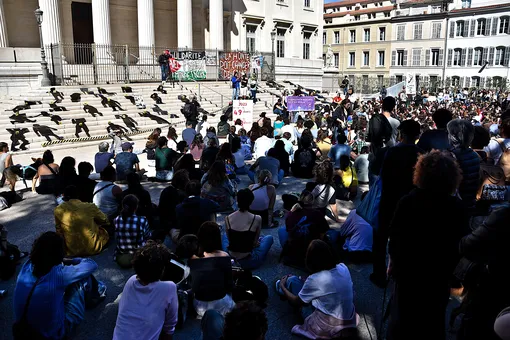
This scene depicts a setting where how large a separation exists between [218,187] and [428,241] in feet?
14.6

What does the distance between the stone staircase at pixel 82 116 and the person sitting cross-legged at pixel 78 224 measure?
1050 cm

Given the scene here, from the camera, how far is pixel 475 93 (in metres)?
37.1

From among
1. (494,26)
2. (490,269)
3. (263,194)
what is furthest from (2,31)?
(494,26)

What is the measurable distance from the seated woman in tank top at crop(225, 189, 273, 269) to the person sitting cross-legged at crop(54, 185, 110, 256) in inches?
77.5

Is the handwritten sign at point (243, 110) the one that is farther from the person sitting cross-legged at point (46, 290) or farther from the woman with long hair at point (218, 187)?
the person sitting cross-legged at point (46, 290)

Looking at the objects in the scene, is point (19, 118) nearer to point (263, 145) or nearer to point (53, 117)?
point (53, 117)

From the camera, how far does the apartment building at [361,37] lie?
60406mm

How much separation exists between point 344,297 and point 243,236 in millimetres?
1779

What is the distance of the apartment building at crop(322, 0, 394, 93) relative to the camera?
60.4 metres

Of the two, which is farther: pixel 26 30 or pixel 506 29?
pixel 506 29

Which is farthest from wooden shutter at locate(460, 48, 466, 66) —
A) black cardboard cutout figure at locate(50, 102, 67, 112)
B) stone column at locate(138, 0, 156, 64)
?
black cardboard cutout figure at locate(50, 102, 67, 112)

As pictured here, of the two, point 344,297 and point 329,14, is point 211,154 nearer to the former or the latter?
point 344,297

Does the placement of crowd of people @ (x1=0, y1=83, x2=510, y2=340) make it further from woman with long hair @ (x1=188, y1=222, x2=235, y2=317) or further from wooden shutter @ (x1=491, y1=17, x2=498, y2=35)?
wooden shutter @ (x1=491, y1=17, x2=498, y2=35)

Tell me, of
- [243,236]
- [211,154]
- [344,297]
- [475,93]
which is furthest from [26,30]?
[475,93]
